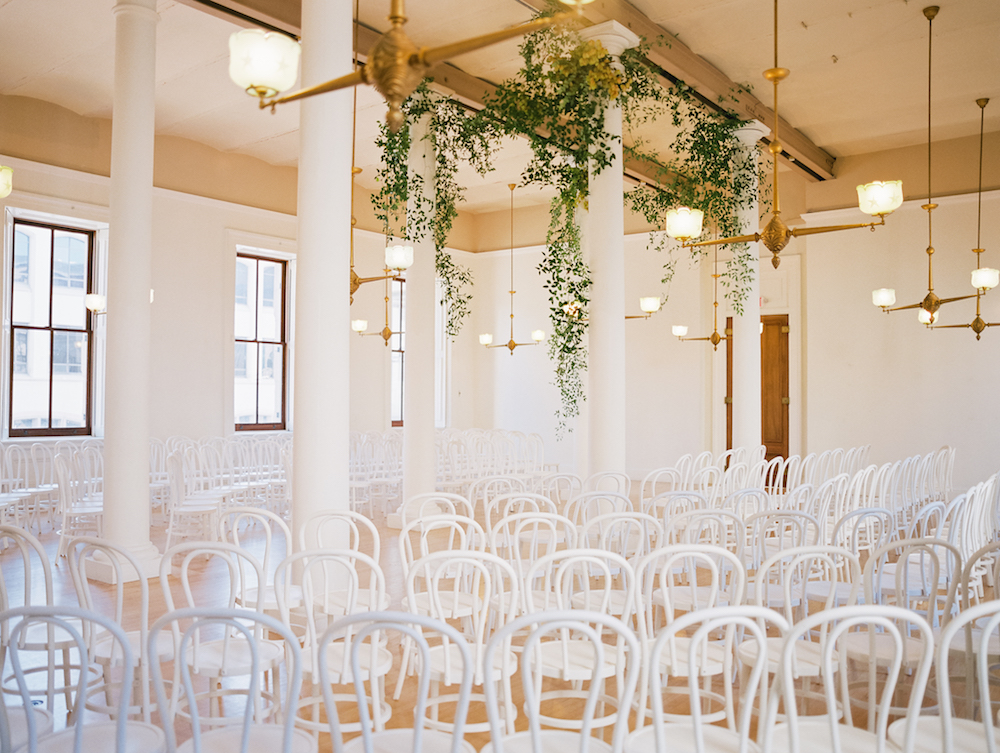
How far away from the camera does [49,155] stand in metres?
9.50

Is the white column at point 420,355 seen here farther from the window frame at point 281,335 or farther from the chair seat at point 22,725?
the chair seat at point 22,725

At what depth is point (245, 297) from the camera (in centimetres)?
1209

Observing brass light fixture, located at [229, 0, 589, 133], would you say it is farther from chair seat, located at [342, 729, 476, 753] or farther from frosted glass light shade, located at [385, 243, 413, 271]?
frosted glass light shade, located at [385, 243, 413, 271]

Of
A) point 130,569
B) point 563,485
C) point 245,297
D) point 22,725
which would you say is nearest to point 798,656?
point 22,725

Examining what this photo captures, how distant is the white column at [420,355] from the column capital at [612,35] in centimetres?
213

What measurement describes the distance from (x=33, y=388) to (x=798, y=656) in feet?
31.6

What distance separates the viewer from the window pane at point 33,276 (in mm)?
9727

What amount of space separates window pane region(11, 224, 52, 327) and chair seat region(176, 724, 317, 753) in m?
8.91

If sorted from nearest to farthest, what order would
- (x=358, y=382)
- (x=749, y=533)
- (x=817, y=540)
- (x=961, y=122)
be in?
(x=817, y=540) → (x=749, y=533) → (x=961, y=122) → (x=358, y=382)

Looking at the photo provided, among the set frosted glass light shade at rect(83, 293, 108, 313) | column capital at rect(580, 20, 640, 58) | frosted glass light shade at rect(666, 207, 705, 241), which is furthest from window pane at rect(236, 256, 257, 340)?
frosted glass light shade at rect(666, 207, 705, 241)

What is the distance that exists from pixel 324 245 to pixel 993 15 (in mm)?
6486

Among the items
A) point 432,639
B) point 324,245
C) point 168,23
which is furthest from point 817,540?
point 168,23

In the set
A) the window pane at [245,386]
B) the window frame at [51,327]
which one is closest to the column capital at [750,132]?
the window pane at [245,386]

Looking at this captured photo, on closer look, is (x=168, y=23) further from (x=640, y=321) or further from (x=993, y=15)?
(x=640, y=321)
